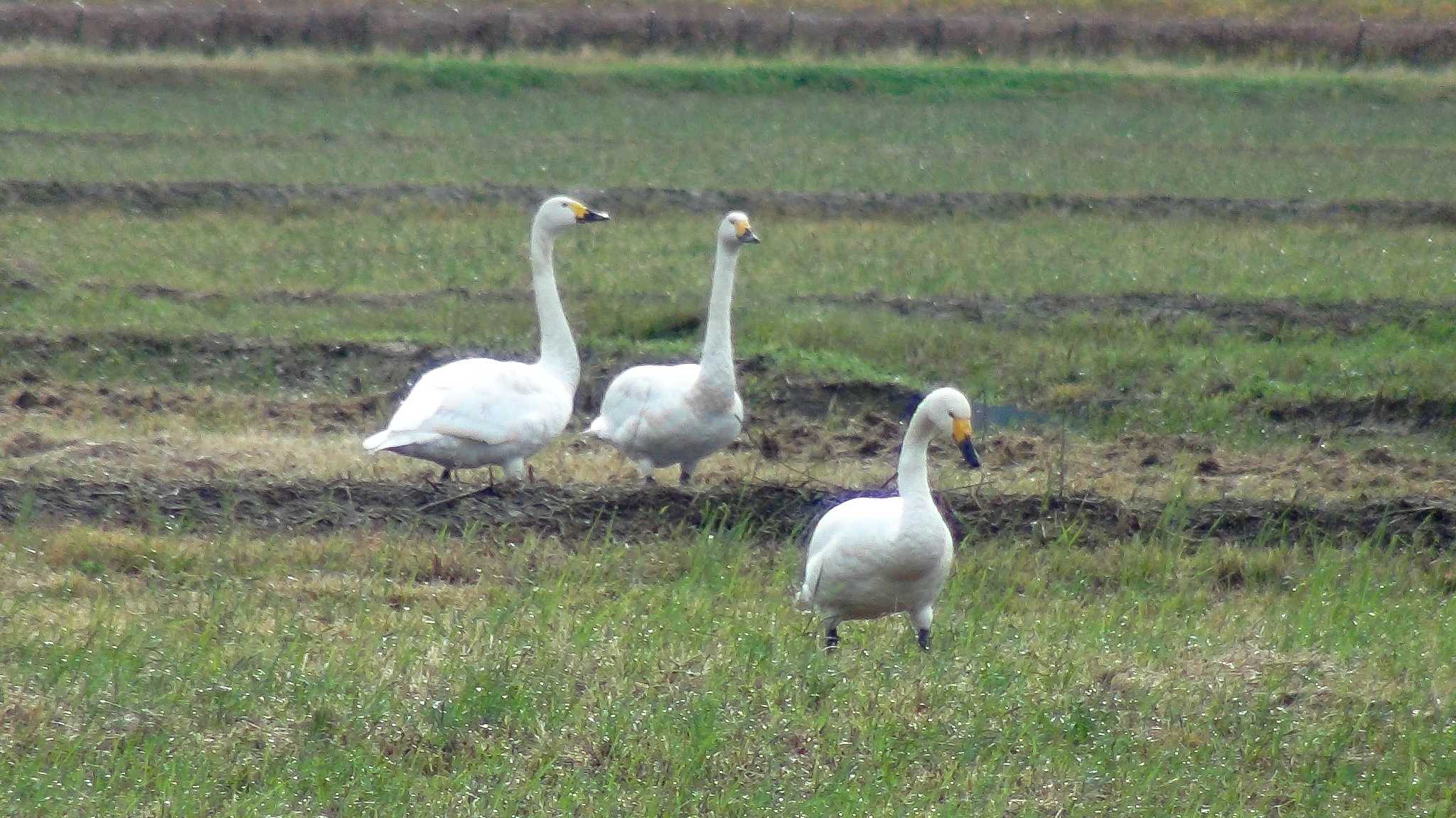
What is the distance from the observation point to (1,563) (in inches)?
272

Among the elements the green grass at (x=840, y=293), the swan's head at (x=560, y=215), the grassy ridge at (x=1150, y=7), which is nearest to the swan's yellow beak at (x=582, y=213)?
the swan's head at (x=560, y=215)

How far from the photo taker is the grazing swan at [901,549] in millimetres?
6152

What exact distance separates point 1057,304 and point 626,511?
651 cm

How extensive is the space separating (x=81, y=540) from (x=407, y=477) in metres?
2.24

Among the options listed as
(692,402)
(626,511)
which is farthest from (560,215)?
(626,511)

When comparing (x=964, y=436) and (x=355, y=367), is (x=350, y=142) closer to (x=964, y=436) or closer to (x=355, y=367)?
(x=355, y=367)

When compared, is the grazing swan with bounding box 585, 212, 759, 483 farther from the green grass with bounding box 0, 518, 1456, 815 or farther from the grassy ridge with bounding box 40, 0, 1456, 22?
the grassy ridge with bounding box 40, 0, 1456, 22

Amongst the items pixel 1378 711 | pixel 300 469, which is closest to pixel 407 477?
pixel 300 469

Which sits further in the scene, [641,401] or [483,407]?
[641,401]

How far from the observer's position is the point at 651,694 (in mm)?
5367

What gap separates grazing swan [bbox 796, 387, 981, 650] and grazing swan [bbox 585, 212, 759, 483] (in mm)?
2332

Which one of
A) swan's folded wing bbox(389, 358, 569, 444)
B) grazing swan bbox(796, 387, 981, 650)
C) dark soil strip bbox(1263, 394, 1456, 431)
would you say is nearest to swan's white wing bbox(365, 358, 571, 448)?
swan's folded wing bbox(389, 358, 569, 444)

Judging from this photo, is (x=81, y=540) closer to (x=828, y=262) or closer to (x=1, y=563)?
(x=1, y=563)

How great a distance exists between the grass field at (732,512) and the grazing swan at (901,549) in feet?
0.66
